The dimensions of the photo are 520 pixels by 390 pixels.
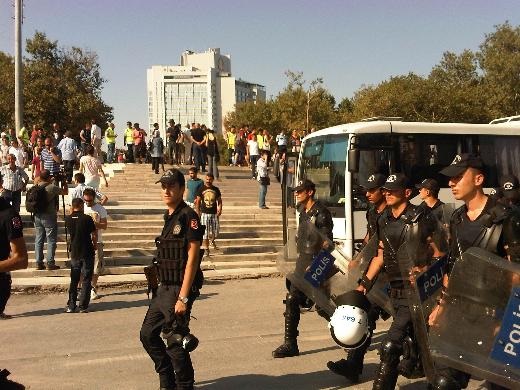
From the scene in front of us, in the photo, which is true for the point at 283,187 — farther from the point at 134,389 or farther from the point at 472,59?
the point at 472,59

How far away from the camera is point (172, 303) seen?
14.8 ft

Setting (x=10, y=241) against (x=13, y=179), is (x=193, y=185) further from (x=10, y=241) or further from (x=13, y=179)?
(x=10, y=241)

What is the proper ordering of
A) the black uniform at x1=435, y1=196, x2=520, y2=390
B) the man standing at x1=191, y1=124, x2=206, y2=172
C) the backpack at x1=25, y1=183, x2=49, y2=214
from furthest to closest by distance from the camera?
the man standing at x1=191, y1=124, x2=206, y2=172 < the backpack at x1=25, y1=183, x2=49, y2=214 < the black uniform at x1=435, y1=196, x2=520, y2=390

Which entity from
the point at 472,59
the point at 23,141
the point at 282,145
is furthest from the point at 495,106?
the point at 23,141

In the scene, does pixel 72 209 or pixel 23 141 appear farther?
pixel 23 141

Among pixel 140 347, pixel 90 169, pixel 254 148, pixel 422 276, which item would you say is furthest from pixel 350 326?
pixel 254 148

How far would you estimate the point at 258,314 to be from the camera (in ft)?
27.3

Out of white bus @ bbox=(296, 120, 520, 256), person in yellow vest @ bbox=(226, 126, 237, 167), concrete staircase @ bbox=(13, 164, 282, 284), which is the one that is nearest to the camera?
white bus @ bbox=(296, 120, 520, 256)

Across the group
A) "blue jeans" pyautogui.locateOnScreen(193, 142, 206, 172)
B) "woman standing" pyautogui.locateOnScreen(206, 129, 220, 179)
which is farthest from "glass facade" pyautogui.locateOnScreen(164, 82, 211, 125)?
"woman standing" pyautogui.locateOnScreen(206, 129, 220, 179)

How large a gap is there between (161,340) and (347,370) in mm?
1742

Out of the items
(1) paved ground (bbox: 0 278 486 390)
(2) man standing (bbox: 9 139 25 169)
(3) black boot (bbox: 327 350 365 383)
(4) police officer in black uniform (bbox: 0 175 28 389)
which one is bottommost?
(1) paved ground (bbox: 0 278 486 390)

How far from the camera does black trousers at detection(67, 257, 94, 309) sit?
8672mm

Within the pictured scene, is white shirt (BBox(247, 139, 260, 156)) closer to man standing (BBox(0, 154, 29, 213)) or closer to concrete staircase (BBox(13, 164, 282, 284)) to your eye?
concrete staircase (BBox(13, 164, 282, 284))

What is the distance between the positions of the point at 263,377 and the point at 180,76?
167 metres
